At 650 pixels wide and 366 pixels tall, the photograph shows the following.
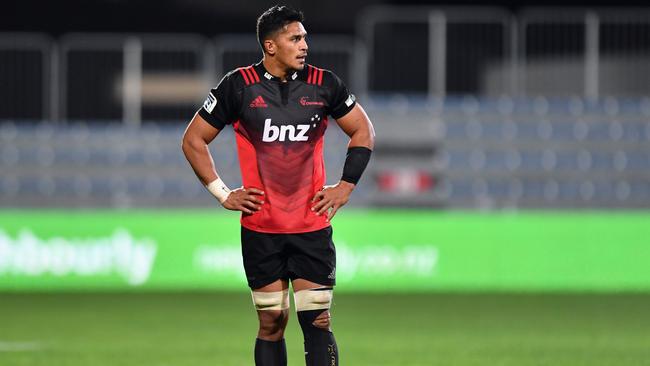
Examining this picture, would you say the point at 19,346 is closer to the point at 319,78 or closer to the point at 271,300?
the point at 271,300

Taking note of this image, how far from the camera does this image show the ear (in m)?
6.16

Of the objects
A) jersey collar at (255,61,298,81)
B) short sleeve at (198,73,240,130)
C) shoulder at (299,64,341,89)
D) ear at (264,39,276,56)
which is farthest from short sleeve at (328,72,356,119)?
short sleeve at (198,73,240,130)

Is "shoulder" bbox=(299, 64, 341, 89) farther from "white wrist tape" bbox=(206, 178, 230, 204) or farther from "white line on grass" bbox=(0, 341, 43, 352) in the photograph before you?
"white line on grass" bbox=(0, 341, 43, 352)

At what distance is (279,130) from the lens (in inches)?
243

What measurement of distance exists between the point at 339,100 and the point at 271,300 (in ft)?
3.50

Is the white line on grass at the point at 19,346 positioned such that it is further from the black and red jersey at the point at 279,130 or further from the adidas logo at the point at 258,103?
the adidas logo at the point at 258,103

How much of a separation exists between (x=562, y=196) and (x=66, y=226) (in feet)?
24.5

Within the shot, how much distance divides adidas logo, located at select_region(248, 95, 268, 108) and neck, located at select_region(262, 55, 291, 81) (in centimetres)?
15

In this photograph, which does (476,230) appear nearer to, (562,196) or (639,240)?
(639,240)

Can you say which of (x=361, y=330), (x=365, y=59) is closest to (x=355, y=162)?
(x=361, y=330)

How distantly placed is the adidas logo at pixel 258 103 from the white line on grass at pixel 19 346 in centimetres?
412

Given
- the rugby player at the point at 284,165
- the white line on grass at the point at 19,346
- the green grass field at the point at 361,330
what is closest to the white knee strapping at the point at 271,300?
the rugby player at the point at 284,165

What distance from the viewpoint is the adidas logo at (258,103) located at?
20.2ft

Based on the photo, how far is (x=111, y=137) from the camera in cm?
1834
